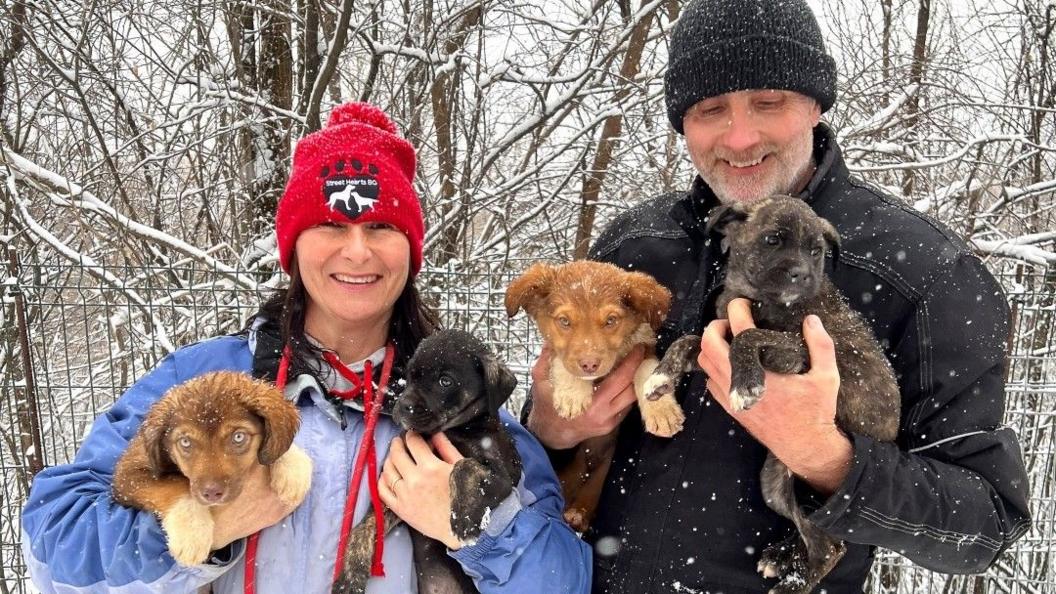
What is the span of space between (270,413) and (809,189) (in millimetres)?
2289

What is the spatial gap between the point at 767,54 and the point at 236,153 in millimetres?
6901

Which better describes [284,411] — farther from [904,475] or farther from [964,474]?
[964,474]

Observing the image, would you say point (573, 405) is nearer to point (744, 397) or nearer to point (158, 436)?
point (744, 397)

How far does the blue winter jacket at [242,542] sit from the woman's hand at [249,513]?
8cm

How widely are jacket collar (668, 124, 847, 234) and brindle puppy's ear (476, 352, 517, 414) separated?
1.06m

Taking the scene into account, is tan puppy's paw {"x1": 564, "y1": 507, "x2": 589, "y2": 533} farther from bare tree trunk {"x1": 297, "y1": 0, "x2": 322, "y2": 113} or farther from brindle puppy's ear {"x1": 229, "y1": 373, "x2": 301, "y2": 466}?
bare tree trunk {"x1": 297, "y1": 0, "x2": 322, "y2": 113}

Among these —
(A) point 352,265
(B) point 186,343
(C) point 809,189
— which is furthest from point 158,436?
(B) point 186,343

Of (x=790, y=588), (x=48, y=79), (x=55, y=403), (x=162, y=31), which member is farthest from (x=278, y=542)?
(x=48, y=79)

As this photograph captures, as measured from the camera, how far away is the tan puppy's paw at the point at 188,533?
245cm

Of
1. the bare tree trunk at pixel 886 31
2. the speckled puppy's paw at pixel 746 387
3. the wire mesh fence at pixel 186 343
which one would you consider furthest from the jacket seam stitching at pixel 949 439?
the bare tree trunk at pixel 886 31

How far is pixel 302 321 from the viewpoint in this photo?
123 inches

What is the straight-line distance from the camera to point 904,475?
7.90 feet

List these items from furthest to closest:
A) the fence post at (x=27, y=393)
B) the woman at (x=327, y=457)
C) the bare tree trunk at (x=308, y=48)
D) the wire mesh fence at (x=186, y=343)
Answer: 1. the bare tree trunk at (x=308, y=48)
2. the wire mesh fence at (x=186, y=343)
3. the fence post at (x=27, y=393)
4. the woman at (x=327, y=457)

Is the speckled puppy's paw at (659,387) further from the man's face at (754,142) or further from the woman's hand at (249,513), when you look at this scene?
the woman's hand at (249,513)
